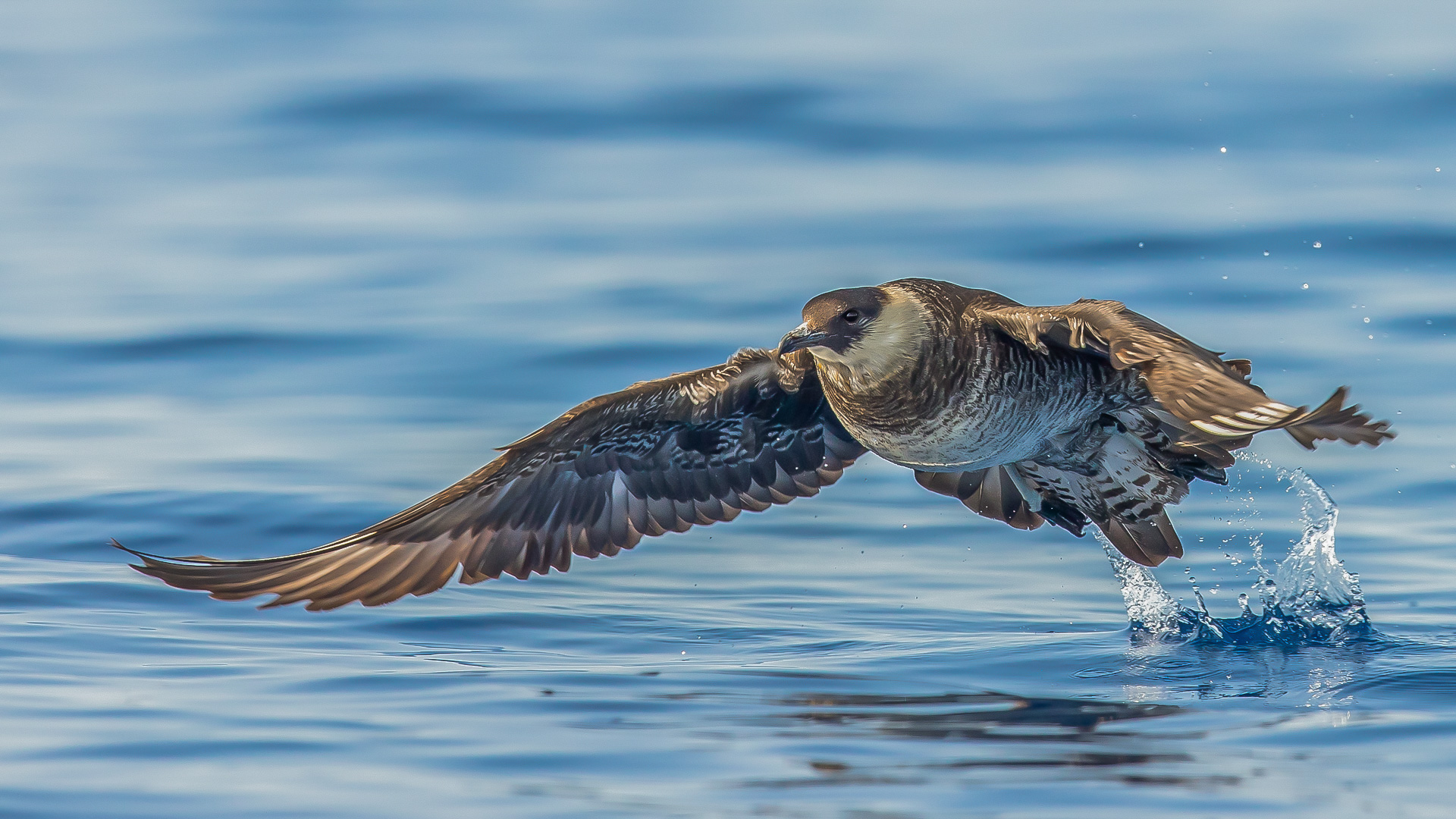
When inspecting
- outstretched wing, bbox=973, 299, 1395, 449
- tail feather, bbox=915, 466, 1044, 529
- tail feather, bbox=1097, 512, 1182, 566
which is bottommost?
tail feather, bbox=1097, 512, 1182, 566

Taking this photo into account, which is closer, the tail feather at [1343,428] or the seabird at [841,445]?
the tail feather at [1343,428]

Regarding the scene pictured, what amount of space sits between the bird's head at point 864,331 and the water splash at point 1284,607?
1268 mm

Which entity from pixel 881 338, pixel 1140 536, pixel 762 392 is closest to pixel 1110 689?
pixel 1140 536

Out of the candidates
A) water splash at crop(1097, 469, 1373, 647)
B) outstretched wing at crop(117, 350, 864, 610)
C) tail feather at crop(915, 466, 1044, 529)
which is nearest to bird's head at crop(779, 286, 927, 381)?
outstretched wing at crop(117, 350, 864, 610)

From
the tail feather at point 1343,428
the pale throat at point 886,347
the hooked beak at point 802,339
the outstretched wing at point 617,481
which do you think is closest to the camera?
the tail feather at point 1343,428

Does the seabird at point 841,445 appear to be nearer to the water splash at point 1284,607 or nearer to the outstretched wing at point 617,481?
the outstretched wing at point 617,481

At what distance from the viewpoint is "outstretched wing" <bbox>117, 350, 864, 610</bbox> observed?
19.8 feet

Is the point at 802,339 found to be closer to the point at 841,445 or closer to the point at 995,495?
the point at 841,445

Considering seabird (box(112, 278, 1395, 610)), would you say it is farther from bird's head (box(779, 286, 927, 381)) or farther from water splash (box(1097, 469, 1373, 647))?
water splash (box(1097, 469, 1373, 647))

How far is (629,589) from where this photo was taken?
720 cm

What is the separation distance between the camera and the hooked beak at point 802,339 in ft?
18.3

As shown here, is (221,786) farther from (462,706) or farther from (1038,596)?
(1038,596)

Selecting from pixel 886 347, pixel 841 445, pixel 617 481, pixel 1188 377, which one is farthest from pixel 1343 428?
pixel 617 481

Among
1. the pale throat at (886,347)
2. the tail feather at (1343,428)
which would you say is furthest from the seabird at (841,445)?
the tail feather at (1343,428)
